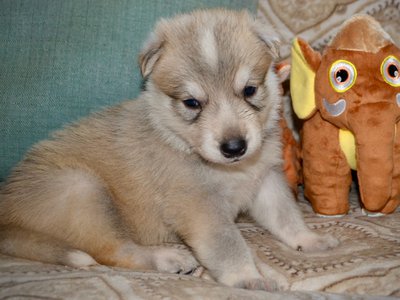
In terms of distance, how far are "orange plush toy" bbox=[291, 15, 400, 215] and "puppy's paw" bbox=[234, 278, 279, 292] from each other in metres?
0.97

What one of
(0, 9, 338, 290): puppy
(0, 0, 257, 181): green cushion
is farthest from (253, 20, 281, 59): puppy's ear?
(0, 0, 257, 181): green cushion

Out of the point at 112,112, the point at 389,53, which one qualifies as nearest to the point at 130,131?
the point at 112,112

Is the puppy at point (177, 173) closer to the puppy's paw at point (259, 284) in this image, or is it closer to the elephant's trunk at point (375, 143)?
the puppy's paw at point (259, 284)

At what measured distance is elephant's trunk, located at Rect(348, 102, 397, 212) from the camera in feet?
9.90

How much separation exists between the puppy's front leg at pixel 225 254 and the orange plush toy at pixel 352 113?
883 mm

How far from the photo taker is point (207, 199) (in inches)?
112

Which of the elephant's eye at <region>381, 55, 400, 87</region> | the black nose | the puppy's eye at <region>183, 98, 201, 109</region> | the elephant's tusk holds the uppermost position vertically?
the elephant's eye at <region>381, 55, 400, 87</region>

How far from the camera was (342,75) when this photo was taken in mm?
3102

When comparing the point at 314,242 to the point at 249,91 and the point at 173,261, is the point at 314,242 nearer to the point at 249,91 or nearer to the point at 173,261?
the point at 173,261

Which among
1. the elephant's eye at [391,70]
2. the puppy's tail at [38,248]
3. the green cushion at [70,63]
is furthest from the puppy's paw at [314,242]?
the green cushion at [70,63]

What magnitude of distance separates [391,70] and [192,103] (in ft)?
3.93

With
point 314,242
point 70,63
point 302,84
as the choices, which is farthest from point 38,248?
point 302,84

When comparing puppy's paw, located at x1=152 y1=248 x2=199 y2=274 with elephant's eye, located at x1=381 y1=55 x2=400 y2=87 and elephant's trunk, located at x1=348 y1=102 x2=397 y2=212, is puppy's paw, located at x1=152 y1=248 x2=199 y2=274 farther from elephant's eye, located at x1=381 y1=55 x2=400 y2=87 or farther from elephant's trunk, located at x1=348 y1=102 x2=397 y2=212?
elephant's eye, located at x1=381 y1=55 x2=400 y2=87

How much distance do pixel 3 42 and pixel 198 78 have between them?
5.42ft
